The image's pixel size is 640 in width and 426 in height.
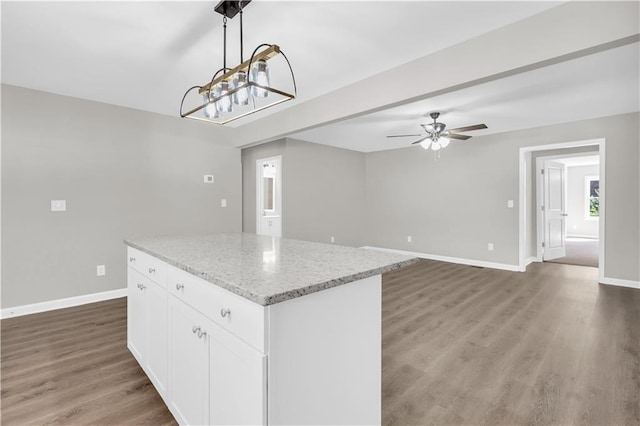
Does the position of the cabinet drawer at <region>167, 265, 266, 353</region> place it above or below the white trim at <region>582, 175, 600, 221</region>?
below

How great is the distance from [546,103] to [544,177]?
2605 millimetres

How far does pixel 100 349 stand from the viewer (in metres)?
2.50

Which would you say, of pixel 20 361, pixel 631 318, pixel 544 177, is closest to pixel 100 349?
pixel 20 361

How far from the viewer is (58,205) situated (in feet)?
11.5

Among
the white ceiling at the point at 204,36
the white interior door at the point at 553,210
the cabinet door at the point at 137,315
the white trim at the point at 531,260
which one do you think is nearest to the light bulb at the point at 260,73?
the white ceiling at the point at 204,36

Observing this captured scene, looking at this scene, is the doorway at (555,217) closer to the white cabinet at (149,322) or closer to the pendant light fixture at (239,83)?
the pendant light fixture at (239,83)

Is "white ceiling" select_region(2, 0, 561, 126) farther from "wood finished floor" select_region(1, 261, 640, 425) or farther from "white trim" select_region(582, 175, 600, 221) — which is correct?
"white trim" select_region(582, 175, 600, 221)

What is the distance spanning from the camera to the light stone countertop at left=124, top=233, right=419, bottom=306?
1072 mm

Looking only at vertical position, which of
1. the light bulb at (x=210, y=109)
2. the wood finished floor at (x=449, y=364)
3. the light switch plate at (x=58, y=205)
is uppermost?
the light bulb at (x=210, y=109)

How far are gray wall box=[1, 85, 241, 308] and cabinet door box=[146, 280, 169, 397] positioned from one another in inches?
94.0

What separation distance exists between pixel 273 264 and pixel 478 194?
206 inches

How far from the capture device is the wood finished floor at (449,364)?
69.5 inches

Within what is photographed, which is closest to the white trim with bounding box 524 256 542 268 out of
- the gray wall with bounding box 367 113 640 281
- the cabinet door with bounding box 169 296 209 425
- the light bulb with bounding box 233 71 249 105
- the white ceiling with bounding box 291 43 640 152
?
the gray wall with bounding box 367 113 640 281

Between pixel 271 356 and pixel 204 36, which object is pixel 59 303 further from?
pixel 271 356
